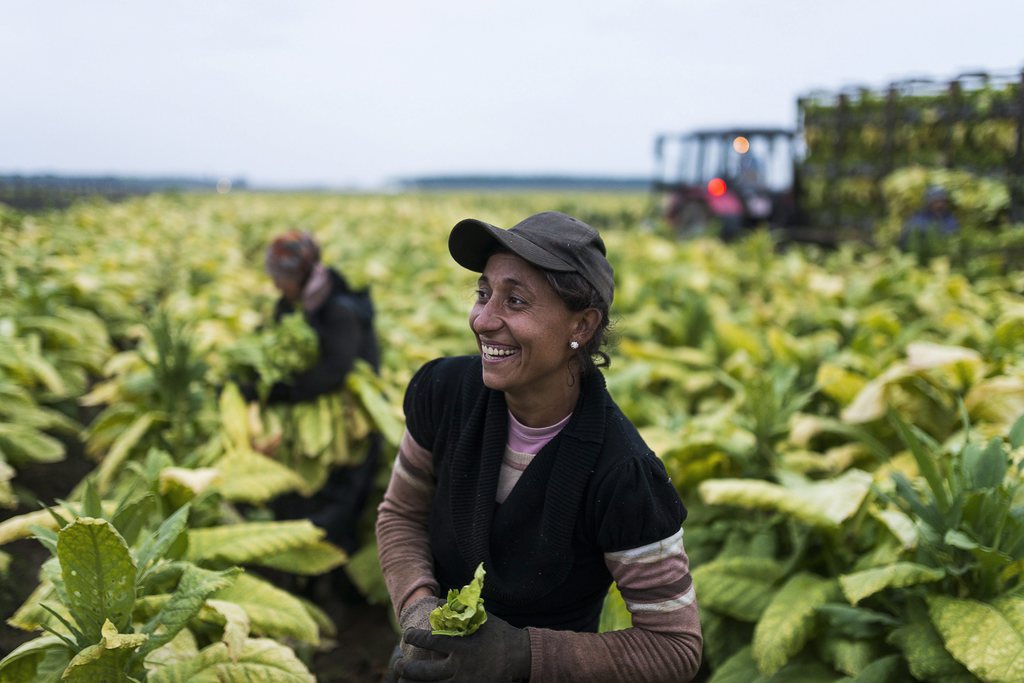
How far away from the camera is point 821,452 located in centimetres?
436

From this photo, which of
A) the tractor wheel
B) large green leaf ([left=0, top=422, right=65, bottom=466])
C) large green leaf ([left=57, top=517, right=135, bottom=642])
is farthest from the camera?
the tractor wheel

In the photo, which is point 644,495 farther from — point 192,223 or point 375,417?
point 192,223

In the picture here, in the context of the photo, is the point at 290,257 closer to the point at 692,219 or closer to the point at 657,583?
the point at 657,583

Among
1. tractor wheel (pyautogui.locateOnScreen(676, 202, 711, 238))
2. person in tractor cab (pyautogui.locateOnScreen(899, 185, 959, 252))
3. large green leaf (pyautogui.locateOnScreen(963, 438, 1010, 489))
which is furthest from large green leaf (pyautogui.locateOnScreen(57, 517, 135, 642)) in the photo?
tractor wheel (pyautogui.locateOnScreen(676, 202, 711, 238))

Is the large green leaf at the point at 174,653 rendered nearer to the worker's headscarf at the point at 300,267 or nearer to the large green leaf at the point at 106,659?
the large green leaf at the point at 106,659

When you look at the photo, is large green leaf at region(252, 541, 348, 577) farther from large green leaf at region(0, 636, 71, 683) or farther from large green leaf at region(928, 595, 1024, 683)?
large green leaf at region(928, 595, 1024, 683)

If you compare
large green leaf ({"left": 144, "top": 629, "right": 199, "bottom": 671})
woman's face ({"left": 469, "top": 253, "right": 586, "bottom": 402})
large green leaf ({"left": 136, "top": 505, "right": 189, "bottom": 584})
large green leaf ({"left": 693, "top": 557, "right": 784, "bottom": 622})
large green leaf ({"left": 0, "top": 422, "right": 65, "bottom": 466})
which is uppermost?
woman's face ({"left": 469, "top": 253, "right": 586, "bottom": 402})

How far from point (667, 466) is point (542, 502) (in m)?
1.93

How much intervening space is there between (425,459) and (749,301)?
6.30 m

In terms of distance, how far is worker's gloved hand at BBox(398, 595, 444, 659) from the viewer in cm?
159

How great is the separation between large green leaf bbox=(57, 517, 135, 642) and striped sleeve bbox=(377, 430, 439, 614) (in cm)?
60

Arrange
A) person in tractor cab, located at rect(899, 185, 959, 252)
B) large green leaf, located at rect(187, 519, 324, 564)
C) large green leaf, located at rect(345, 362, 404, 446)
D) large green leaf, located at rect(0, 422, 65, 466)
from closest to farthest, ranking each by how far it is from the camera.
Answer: large green leaf, located at rect(187, 519, 324, 564)
large green leaf, located at rect(345, 362, 404, 446)
large green leaf, located at rect(0, 422, 65, 466)
person in tractor cab, located at rect(899, 185, 959, 252)

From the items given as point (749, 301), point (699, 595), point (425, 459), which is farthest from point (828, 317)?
point (425, 459)

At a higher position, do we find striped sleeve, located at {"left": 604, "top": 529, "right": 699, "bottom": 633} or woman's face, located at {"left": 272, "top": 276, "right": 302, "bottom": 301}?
woman's face, located at {"left": 272, "top": 276, "right": 302, "bottom": 301}
